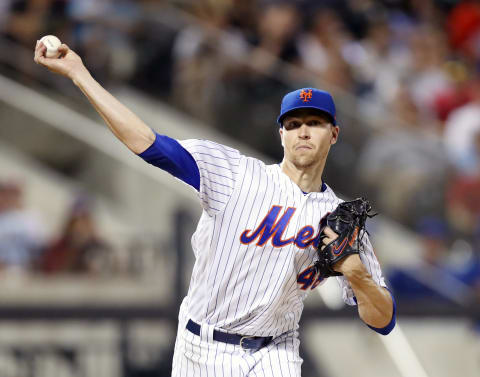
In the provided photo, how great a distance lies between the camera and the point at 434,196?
796cm

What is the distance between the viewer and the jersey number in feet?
11.6

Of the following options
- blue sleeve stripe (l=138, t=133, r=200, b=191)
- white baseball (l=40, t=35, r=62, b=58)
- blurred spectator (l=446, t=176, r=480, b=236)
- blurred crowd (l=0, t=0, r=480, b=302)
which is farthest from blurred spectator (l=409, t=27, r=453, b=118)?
white baseball (l=40, t=35, r=62, b=58)

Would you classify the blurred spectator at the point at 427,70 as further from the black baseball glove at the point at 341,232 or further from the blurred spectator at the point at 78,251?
the black baseball glove at the point at 341,232

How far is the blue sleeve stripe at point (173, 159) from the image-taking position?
312 cm

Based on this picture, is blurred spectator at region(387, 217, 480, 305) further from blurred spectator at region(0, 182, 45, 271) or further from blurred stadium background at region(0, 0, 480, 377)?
blurred spectator at region(0, 182, 45, 271)

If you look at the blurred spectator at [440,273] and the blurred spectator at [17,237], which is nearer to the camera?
the blurred spectator at [17,237]

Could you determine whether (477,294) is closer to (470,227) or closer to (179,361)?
(470,227)

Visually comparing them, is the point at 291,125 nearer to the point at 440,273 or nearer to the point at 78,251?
the point at 78,251

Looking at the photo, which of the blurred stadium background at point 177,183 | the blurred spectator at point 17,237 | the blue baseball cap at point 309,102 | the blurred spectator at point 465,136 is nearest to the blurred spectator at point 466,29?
the blurred stadium background at point 177,183

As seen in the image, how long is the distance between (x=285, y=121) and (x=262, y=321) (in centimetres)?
78

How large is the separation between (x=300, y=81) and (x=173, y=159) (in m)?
5.36

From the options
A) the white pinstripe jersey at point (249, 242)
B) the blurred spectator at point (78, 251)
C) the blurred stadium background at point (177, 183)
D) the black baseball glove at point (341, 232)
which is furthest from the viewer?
the blurred spectator at point (78, 251)

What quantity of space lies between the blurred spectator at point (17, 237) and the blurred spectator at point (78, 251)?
14cm

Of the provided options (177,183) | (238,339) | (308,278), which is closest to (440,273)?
(177,183)
